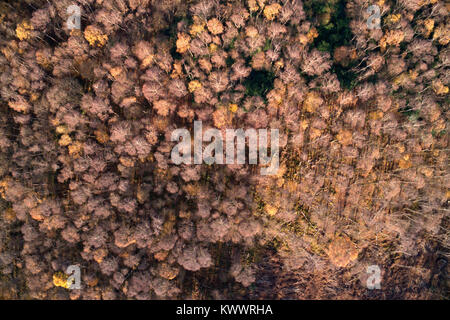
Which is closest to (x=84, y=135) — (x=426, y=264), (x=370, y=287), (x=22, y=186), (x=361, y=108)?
(x=22, y=186)

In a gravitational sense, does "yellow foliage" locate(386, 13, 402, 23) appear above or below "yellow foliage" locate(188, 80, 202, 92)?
above

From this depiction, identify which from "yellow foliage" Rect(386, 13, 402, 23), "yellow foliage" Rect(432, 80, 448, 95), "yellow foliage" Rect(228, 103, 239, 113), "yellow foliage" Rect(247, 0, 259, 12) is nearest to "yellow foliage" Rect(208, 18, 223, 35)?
"yellow foliage" Rect(247, 0, 259, 12)

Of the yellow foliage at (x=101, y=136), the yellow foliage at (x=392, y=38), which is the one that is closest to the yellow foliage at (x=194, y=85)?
the yellow foliage at (x=101, y=136)

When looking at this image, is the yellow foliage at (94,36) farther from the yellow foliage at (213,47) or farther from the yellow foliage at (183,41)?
the yellow foliage at (213,47)

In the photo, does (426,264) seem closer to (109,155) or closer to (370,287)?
(370,287)

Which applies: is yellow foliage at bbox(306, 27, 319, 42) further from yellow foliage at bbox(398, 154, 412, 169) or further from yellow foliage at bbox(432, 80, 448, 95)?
yellow foliage at bbox(398, 154, 412, 169)

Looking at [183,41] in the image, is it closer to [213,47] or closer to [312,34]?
[213,47]
